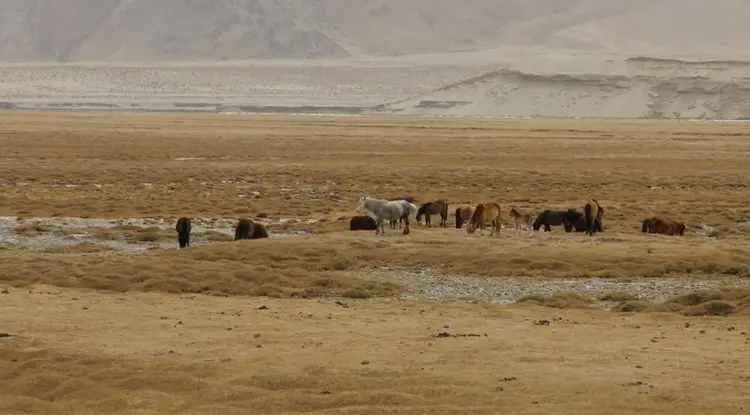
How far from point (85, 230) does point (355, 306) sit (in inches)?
373

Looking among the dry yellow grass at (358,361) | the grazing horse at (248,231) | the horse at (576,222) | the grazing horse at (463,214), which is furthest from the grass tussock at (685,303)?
the grazing horse at (463,214)

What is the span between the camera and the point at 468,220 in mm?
23656

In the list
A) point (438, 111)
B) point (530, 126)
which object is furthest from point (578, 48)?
point (530, 126)

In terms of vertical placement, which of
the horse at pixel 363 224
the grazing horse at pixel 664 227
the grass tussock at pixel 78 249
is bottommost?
the grass tussock at pixel 78 249

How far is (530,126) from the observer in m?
84.7

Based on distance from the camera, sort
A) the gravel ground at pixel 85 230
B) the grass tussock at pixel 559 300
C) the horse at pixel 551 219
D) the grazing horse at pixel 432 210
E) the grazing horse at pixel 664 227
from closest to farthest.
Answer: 1. the grass tussock at pixel 559 300
2. the gravel ground at pixel 85 230
3. the grazing horse at pixel 664 227
4. the horse at pixel 551 219
5. the grazing horse at pixel 432 210

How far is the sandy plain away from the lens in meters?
10.5

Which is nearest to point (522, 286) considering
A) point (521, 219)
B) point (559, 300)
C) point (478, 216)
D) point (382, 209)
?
point (559, 300)

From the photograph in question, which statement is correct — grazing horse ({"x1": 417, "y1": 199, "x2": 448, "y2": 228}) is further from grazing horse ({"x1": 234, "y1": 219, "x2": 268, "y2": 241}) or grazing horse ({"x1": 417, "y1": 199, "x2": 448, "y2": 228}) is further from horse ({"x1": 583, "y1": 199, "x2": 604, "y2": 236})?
grazing horse ({"x1": 234, "y1": 219, "x2": 268, "y2": 241})

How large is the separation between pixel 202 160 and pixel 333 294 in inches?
1197

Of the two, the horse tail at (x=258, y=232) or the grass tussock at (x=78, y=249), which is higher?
the horse tail at (x=258, y=232)

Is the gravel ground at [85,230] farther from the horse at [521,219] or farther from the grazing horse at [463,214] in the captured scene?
the horse at [521,219]

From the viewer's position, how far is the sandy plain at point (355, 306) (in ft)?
34.3

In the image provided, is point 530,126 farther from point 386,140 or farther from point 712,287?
point 712,287
